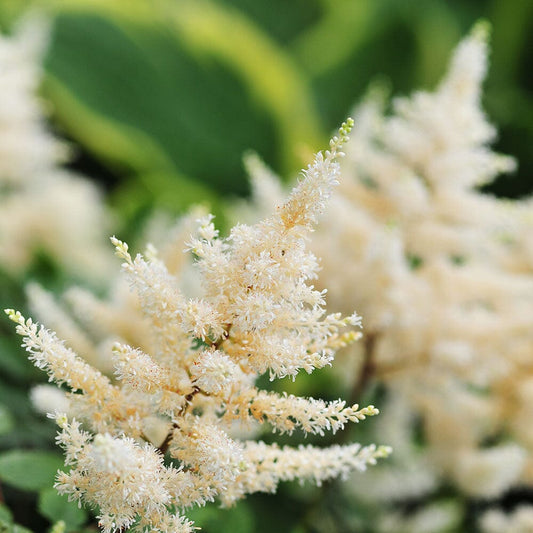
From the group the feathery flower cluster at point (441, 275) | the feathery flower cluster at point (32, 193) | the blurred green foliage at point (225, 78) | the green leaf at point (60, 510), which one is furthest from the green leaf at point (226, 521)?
the blurred green foliage at point (225, 78)

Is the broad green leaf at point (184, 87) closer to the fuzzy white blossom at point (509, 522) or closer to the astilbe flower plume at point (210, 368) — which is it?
the fuzzy white blossom at point (509, 522)

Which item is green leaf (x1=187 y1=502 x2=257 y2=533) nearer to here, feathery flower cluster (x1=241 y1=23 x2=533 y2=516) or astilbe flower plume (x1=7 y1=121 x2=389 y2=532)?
astilbe flower plume (x1=7 y1=121 x2=389 y2=532)

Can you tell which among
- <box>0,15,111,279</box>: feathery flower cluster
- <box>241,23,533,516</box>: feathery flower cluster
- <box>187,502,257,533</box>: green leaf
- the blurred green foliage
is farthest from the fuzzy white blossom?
the blurred green foliage

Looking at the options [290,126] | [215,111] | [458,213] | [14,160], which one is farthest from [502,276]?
[215,111]

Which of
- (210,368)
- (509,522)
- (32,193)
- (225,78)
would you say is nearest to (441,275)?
(509,522)

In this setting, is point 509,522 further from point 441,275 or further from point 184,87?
point 184,87

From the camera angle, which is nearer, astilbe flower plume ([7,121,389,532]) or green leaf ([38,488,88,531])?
astilbe flower plume ([7,121,389,532])

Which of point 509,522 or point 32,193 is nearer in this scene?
point 509,522
